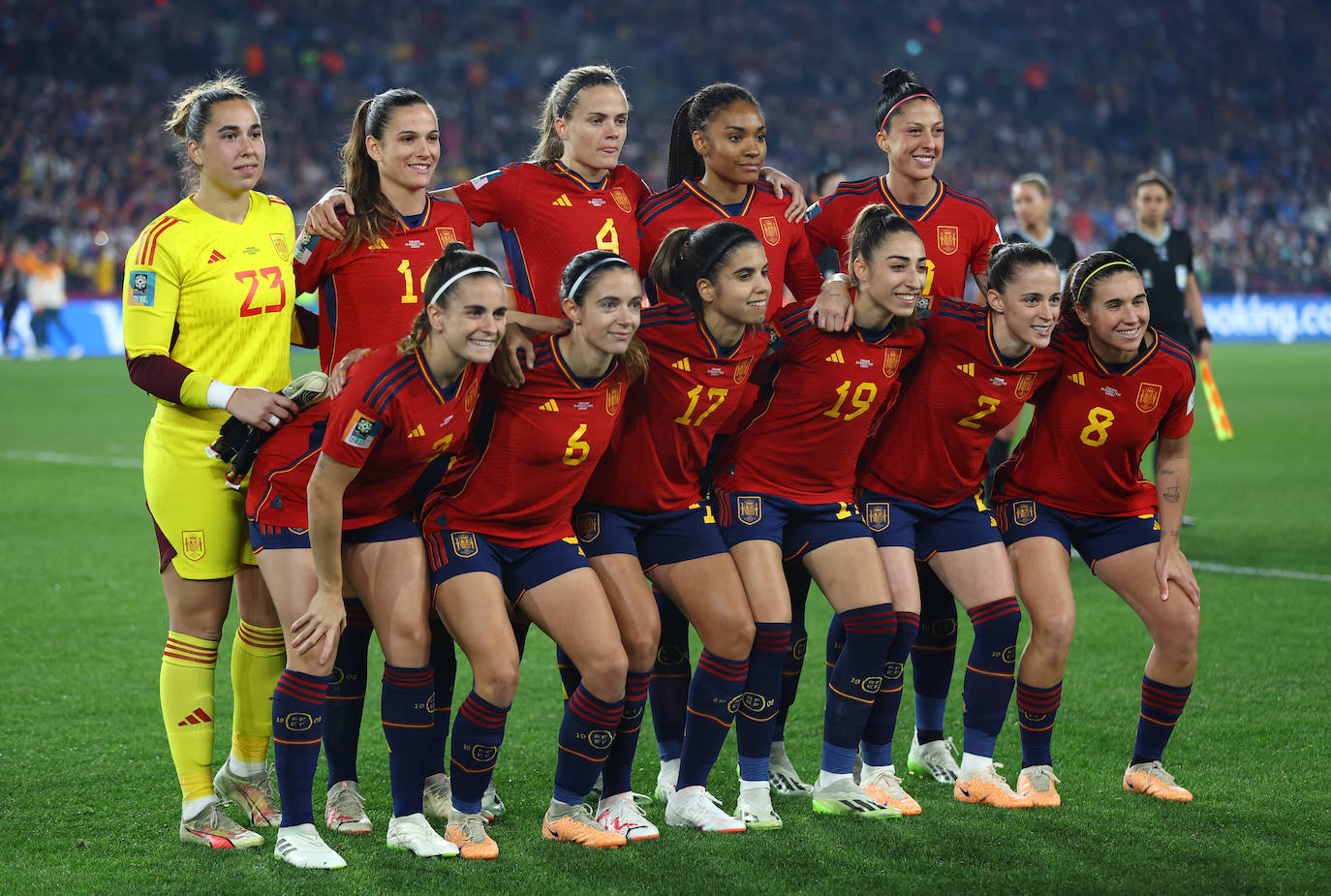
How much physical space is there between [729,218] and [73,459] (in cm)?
941

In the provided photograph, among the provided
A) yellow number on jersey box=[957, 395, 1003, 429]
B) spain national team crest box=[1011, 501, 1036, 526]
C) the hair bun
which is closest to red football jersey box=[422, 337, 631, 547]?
yellow number on jersey box=[957, 395, 1003, 429]

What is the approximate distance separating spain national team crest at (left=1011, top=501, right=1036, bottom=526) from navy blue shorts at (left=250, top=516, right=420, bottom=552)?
6.33ft

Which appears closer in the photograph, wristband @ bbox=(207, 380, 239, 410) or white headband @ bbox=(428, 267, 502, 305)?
white headband @ bbox=(428, 267, 502, 305)

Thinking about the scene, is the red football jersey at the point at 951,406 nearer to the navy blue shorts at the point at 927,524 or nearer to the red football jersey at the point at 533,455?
the navy blue shorts at the point at 927,524

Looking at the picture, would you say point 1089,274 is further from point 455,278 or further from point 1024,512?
point 455,278

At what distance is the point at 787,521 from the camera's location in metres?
4.28

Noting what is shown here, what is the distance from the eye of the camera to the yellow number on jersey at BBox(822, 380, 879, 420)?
13.9 feet

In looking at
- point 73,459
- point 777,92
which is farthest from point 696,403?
point 777,92

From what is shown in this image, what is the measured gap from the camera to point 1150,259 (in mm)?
8617

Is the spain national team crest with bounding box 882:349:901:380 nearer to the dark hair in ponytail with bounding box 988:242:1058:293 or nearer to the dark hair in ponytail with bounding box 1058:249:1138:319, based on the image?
the dark hair in ponytail with bounding box 988:242:1058:293

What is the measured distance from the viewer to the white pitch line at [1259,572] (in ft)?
24.6

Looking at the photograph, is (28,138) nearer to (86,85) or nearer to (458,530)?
(86,85)

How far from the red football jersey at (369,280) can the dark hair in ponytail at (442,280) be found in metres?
0.36

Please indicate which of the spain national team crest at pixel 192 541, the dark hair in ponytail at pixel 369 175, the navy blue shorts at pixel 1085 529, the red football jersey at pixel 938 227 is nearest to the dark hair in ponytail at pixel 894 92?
the red football jersey at pixel 938 227
